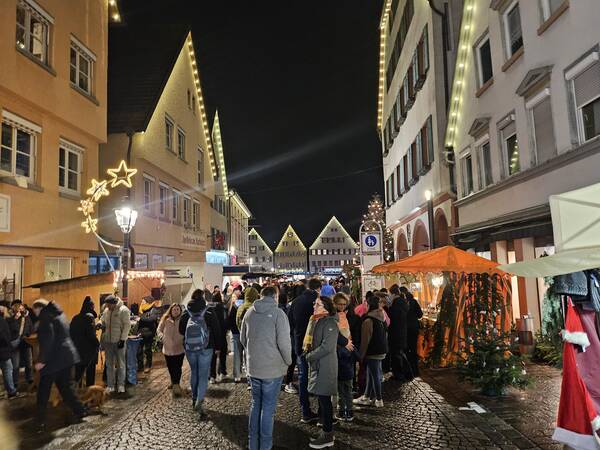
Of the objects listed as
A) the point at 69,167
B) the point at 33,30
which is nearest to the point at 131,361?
the point at 69,167

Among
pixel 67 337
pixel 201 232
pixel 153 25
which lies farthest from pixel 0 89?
pixel 201 232

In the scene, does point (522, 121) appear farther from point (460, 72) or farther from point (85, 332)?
point (85, 332)

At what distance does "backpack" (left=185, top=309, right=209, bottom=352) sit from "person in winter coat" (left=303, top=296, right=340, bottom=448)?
193 cm

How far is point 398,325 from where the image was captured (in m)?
9.55

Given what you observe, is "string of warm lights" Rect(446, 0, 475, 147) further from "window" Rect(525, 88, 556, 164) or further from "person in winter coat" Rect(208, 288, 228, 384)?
"person in winter coat" Rect(208, 288, 228, 384)

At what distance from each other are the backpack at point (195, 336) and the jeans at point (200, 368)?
0.11 m

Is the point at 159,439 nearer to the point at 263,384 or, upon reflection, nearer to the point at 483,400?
the point at 263,384

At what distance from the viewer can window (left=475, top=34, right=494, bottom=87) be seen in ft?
48.7

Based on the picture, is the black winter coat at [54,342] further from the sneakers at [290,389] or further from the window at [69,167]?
the window at [69,167]

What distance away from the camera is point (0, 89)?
37.4 feet

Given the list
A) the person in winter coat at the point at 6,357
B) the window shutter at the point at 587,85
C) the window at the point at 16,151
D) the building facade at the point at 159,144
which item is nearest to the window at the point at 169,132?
the building facade at the point at 159,144

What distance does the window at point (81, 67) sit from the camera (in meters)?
15.0

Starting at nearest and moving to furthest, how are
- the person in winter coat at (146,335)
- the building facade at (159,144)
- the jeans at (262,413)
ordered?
1. the jeans at (262,413)
2. the person in winter coat at (146,335)
3. the building facade at (159,144)

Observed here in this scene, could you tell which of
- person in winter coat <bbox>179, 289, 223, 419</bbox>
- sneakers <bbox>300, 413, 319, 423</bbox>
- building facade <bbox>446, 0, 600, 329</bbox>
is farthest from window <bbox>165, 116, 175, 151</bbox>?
sneakers <bbox>300, 413, 319, 423</bbox>
